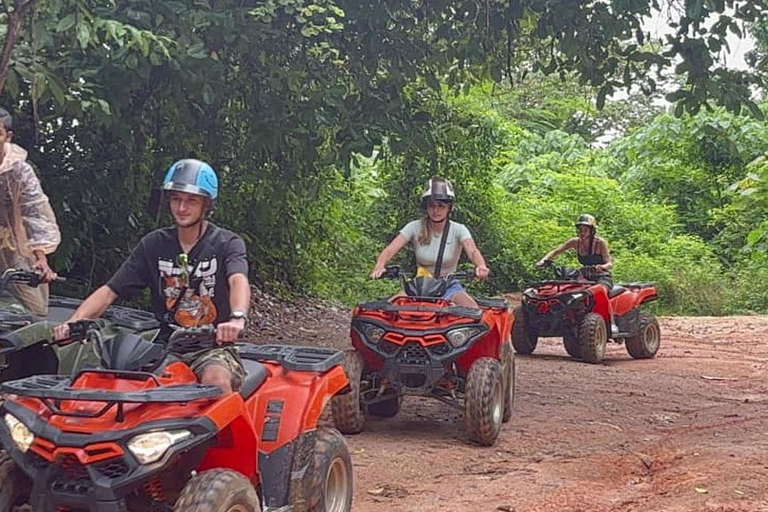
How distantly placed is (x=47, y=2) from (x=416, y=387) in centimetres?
328

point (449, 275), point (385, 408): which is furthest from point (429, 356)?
point (385, 408)

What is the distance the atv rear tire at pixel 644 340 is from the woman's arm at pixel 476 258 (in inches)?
208

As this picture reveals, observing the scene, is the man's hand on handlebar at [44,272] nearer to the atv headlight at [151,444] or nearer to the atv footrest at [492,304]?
the atv headlight at [151,444]

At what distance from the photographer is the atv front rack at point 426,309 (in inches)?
269

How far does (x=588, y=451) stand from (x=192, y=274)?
333cm

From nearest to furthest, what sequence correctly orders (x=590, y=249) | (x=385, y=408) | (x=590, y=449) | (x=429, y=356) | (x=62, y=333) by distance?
(x=62, y=333) → (x=590, y=449) → (x=429, y=356) → (x=385, y=408) → (x=590, y=249)

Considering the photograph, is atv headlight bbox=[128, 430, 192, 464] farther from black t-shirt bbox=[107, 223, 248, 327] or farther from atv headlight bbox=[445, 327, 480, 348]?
atv headlight bbox=[445, 327, 480, 348]

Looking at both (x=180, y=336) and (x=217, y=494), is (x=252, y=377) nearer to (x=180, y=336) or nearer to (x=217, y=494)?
(x=180, y=336)

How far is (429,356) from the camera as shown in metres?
6.86

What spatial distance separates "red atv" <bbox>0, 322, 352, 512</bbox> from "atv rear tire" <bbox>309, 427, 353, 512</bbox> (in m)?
0.17

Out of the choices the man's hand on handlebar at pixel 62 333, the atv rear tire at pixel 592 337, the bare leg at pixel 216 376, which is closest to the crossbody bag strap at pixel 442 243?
the bare leg at pixel 216 376

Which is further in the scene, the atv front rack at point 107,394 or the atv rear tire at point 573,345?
the atv rear tire at point 573,345

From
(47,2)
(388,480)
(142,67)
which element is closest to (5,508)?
(388,480)

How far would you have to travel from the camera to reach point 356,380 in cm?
698
